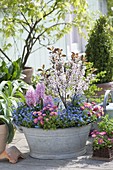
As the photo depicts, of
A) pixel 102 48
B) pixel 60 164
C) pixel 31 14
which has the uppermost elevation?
pixel 31 14

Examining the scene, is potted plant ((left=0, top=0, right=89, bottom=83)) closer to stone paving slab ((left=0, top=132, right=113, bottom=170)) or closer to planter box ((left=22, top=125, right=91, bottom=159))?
planter box ((left=22, top=125, right=91, bottom=159))

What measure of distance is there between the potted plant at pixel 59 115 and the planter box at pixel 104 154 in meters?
0.22

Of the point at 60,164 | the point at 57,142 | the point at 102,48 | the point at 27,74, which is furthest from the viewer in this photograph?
the point at 102,48

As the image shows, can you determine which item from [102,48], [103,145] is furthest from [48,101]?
[102,48]

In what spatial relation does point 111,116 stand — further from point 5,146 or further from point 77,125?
point 5,146

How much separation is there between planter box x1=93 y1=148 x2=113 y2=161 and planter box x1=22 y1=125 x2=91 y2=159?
22 centimetres

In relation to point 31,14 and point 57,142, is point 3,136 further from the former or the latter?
point 31,14

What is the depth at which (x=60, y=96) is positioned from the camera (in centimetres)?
417

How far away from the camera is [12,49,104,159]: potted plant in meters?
3.85

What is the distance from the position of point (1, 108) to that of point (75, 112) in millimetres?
840

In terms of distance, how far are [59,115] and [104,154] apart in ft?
1.90

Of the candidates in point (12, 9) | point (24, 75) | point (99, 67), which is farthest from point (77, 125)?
point (99, 67)

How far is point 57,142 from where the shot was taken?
12.7ft

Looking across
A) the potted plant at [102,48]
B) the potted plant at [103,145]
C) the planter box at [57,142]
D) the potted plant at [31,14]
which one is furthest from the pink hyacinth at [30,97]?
the potted plant at [102,48]
